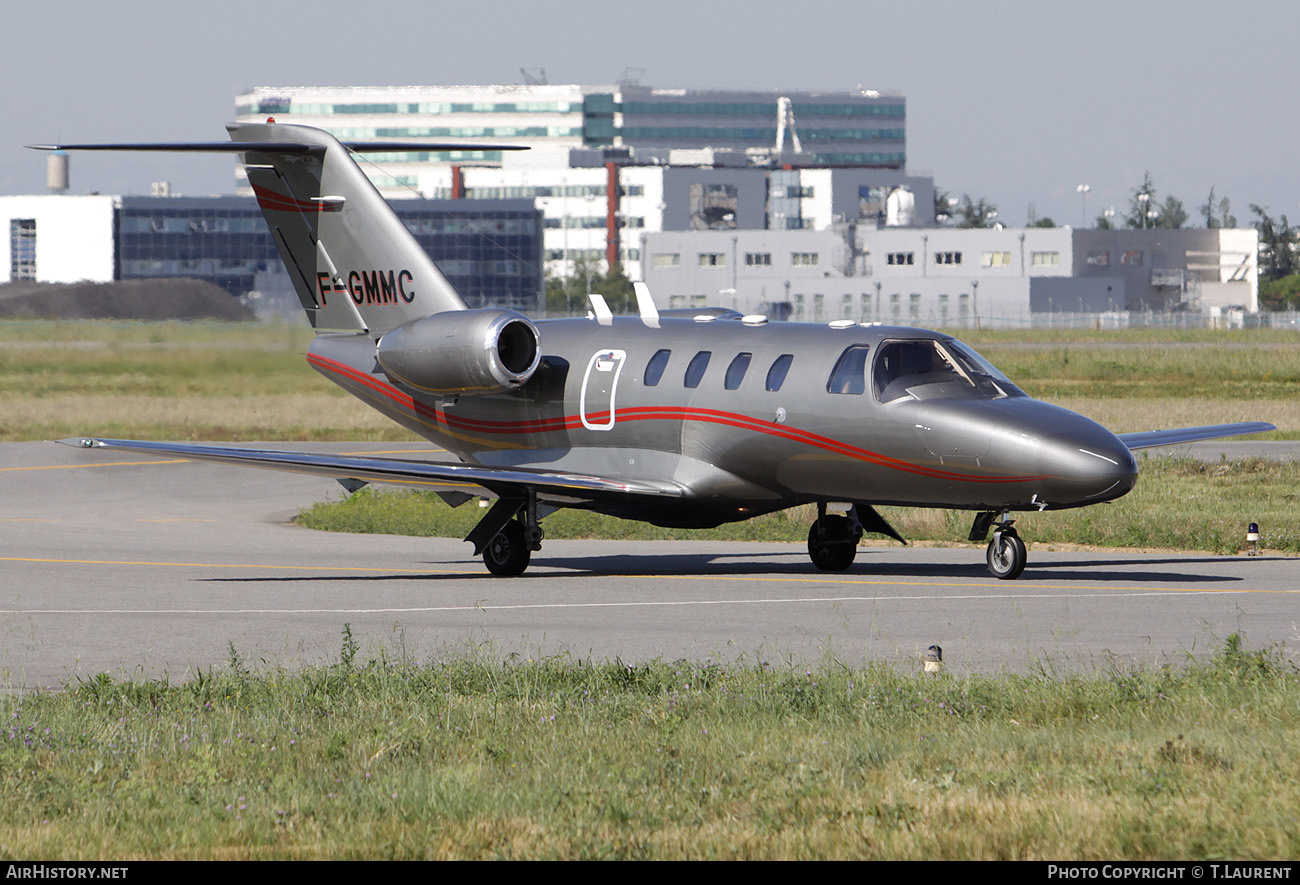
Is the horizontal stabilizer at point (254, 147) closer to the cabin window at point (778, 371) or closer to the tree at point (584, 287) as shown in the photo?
the cabin window at point (778, 371)

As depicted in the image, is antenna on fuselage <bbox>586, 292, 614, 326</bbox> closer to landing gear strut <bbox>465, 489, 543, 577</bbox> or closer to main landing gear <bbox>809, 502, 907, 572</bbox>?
landing gear strut <bbox>465, 489, 543, 577</bbox>

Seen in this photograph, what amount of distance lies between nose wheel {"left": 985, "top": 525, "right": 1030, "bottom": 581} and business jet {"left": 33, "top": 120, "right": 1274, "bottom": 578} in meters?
0.02

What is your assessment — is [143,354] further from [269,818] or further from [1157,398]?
[1157,398]

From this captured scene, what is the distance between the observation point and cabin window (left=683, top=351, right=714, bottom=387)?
67.1 ft

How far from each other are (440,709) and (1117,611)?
8225mm

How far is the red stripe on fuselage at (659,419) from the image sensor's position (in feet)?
60.6

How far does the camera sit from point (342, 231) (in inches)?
936

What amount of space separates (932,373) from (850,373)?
0.97m

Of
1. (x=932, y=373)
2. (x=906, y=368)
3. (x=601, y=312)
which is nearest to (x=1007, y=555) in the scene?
(x=932, y=373)

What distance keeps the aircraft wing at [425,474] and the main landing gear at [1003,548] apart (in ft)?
12.3

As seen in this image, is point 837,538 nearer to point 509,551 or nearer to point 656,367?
point 656,367

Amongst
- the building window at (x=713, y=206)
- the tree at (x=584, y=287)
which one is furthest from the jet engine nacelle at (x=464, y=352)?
the building window at (x=713, y=206)

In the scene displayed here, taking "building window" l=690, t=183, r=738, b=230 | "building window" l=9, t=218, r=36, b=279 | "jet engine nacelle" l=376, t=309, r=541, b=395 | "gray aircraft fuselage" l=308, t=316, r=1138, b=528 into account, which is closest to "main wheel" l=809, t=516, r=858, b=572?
"gray aircraft fuselage" l=308, t=316, r=1138, b=528
